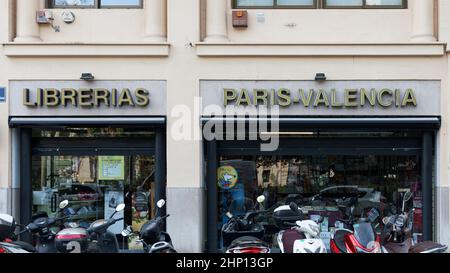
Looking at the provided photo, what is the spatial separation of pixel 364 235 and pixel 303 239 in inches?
29.9

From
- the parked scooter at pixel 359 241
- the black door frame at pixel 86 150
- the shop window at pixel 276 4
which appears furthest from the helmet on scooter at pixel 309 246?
the shop window at pixel 276 4

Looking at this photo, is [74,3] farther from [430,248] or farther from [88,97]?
[430,248]

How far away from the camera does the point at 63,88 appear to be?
9820mm

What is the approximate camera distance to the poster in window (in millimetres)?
10227

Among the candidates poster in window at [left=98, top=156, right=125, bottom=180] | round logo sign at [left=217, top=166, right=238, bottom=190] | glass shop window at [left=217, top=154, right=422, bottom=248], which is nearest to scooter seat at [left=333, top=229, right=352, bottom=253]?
glass shop window at [left=217, top=154, right=422, bottom=248]

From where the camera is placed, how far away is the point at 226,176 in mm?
10234

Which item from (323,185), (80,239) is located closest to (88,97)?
(80,239)

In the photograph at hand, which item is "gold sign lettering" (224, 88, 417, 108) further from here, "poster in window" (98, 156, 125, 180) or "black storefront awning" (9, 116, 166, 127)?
"poster in window" (98, 156, 125, 180)

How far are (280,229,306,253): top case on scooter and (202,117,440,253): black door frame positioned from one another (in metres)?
2.75

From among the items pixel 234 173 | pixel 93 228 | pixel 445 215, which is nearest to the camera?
pixel 93 228

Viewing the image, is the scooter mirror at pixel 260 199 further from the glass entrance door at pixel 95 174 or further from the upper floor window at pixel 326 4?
the upper floor window at pixel 326 4

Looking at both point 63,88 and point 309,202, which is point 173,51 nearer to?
point 63,88

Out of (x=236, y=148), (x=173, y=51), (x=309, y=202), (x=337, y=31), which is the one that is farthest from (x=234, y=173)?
(x=337, y=31)

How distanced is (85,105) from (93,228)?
2.86 meters
